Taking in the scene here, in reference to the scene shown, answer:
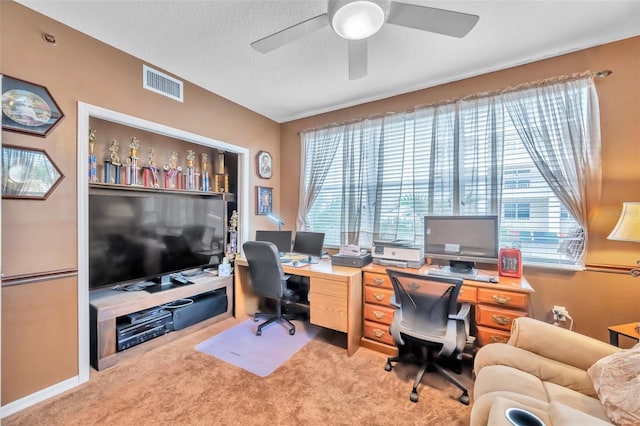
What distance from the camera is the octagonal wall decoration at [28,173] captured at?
1.61m

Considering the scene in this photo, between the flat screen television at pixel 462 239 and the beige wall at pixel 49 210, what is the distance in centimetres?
292

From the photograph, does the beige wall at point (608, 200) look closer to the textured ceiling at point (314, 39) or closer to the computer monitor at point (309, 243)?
the textured ceiling at point (314, 39)

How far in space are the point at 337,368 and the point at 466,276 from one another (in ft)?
4.30

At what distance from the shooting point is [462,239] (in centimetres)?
235

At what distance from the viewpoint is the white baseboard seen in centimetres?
162

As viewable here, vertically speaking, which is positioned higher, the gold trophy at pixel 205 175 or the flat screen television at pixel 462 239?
the gold trophy at pixel 205 175

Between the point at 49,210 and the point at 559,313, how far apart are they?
3926 millimetres

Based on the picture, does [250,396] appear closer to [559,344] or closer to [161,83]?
[559,344]

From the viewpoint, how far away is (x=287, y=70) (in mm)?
2459

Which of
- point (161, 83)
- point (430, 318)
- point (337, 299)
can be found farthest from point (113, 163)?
point (430, 318)

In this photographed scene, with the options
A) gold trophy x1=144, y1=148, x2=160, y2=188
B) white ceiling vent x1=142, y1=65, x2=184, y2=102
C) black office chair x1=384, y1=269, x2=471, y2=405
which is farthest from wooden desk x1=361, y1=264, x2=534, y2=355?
white ceiling vent x1=142, y1=65, x2=184, y2=102

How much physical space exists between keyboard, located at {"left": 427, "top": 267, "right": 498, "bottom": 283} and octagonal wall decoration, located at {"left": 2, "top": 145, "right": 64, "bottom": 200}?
2.84m

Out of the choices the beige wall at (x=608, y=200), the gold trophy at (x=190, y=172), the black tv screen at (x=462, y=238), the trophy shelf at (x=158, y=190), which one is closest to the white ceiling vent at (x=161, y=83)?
the gold trophy at (x=190, y=172)

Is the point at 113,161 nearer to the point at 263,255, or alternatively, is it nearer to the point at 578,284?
the point at 263,255
